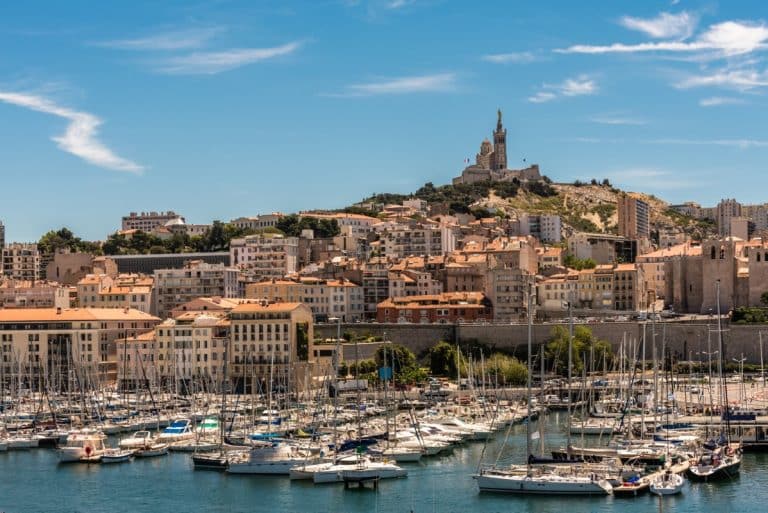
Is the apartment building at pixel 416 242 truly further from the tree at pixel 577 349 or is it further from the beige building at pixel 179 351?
the beige building at pixel 179 351

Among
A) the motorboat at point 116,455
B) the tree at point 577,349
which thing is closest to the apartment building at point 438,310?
the tree at point 577,349

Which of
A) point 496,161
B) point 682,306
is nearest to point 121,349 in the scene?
point 682,306

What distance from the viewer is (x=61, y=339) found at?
261 feet

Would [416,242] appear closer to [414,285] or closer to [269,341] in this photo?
[414,285]

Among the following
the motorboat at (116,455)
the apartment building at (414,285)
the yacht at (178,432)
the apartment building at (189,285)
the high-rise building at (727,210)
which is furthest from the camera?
the high-rise building at (727,210)

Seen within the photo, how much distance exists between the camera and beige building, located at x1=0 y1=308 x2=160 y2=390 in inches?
3054

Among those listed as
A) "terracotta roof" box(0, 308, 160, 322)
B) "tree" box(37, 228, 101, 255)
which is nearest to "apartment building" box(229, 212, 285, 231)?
"tree" box(37, 228, 101, 255)

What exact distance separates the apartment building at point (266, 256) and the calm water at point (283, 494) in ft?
185

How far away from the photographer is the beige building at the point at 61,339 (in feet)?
254

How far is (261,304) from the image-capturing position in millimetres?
79250

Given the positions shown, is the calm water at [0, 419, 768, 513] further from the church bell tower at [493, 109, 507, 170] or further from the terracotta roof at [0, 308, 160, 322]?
the church bell tower at [493, 109, 507, 170]

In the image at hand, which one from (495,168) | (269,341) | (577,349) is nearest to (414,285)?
(577,349)

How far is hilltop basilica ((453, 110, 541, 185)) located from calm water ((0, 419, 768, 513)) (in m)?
116

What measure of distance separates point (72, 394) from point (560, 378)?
26.6m
